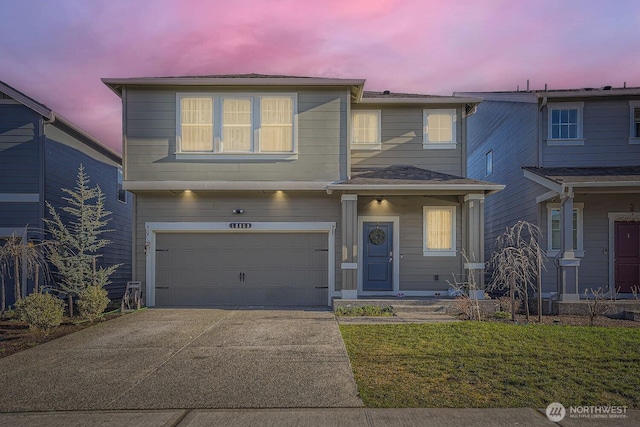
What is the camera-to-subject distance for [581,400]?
504 cm

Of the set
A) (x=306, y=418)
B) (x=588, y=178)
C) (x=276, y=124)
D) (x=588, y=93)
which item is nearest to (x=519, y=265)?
(x=588, y=178)

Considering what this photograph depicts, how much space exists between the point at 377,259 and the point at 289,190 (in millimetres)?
3035

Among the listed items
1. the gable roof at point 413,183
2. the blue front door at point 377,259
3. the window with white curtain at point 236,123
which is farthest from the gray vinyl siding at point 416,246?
the window with white curtain at point 236,123

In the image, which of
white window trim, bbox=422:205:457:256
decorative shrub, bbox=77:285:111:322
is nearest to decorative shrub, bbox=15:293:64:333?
decorative shrub, bbox=77:285:111:322

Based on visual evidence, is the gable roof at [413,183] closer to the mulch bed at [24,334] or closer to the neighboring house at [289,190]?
the neighboring house at [289,190]

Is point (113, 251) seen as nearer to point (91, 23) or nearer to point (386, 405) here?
point (91, 23)

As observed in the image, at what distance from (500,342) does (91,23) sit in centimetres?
1408

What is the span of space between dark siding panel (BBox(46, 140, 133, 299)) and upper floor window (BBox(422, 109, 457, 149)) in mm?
10104

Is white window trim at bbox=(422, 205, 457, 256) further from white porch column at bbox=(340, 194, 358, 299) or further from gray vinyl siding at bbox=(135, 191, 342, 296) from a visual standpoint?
gray vinyl siding at bbox=(135, 191, 342, 296)

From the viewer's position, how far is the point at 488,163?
18.1m

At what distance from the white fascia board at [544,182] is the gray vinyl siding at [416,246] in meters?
2.23

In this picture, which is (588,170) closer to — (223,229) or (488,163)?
(488,163)

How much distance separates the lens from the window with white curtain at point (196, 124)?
12.3 meters

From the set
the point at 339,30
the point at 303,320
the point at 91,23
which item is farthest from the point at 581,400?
the point at 91,23
